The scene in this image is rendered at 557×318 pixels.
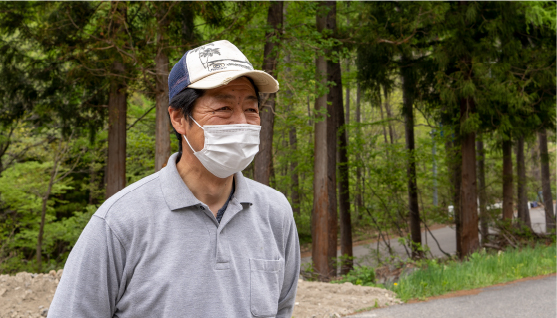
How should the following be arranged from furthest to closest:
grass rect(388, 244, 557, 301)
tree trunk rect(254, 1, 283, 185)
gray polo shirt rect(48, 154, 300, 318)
→ tree trunk rect(254, 1, 283, 185) < grass rect(388, 244, 557, 301) < gray polo shirt rect(48, 154, 300, 318)

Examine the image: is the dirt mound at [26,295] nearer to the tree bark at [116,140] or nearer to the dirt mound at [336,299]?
the dirt mound at [336,299]

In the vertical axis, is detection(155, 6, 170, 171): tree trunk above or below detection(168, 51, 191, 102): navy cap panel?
above

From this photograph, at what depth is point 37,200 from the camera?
15453 millimetres

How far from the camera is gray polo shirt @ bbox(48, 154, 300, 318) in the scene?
1.58 meters

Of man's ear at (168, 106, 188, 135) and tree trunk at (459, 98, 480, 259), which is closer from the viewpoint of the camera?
man's ear at (168, 106, 188, 135)

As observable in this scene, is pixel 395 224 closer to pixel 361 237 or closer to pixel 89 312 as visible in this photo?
pixel 361 237

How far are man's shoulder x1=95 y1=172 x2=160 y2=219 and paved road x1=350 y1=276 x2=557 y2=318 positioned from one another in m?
5.22

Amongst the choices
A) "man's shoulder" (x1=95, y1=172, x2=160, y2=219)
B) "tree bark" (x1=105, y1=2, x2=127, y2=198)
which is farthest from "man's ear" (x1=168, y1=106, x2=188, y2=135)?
"tree bark" (x1=105, y1=2, x2=127, y2=198)

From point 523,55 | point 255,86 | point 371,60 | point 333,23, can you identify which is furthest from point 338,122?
point 255,86

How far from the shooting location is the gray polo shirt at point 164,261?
158 centimetres

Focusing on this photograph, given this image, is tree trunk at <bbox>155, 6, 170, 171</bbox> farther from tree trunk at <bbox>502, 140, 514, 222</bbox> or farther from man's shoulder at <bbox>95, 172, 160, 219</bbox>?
tree trunk at <bbox>502, 140, 514, 222</bbox>

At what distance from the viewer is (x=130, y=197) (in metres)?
1.69

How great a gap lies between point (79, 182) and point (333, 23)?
40.5ft

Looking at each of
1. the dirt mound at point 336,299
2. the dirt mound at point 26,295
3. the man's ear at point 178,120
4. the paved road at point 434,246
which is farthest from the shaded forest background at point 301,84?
the man's ear at point 178,120
